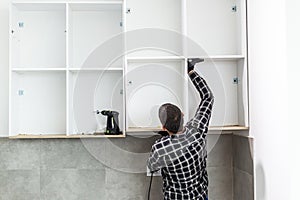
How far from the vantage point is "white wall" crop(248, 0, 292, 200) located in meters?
1.70

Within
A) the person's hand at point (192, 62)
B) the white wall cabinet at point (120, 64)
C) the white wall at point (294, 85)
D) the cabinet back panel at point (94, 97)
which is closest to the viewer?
the white wall at point (294, 85)

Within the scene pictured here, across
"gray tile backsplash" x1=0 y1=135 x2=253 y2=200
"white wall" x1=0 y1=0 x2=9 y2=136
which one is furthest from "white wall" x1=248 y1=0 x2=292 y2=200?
"white wall" x1=0 y1=0 x2=9 y2=136

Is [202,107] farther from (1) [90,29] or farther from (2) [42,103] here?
(2) [42,103]

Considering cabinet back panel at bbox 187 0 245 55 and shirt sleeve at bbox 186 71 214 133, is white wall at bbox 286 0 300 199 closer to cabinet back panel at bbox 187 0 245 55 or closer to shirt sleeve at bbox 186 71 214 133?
shirt sleeve at bbox 186 71 214 133

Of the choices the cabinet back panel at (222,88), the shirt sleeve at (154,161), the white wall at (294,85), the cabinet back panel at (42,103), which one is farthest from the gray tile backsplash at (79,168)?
the white wall at (294,85)

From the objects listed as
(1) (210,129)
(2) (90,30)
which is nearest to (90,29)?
(2) (90,30)

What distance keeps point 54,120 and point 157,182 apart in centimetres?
73

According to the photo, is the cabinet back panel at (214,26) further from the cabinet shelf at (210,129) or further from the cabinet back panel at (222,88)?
the cabinet shelf at (210,129)

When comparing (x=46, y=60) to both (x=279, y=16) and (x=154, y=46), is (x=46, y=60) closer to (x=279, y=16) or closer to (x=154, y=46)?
(x=154, y=46)

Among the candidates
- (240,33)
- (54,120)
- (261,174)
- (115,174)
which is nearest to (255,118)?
(261,174)

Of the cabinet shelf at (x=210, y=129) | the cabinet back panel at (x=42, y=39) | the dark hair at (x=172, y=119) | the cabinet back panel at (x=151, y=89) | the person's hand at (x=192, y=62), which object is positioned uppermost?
the cabinet back panel at (x=42, y=39)

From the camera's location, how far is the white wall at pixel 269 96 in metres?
1.70

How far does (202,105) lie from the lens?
2164 mm

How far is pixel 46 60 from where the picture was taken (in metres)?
2.56
